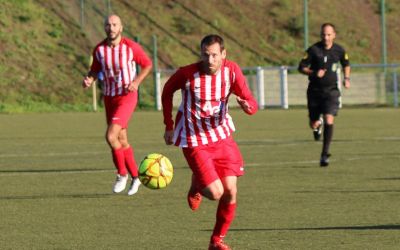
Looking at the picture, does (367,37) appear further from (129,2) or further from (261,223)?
(261,223)

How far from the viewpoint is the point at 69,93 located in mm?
46375

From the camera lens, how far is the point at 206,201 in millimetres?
13438

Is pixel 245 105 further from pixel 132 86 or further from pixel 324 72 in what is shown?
pixel 324 72

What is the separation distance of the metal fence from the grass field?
2109cm

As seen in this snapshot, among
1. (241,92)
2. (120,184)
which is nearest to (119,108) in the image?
(120,184)

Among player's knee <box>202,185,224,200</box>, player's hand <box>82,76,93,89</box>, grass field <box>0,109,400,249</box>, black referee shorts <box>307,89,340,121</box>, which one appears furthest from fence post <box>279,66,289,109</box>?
player's knee <box>202,185,224,200</box>

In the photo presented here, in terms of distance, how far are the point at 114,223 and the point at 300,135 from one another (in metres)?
15.7

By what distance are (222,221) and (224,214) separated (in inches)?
2.8

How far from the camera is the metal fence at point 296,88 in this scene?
153 feet

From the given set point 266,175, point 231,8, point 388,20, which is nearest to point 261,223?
point 266,175

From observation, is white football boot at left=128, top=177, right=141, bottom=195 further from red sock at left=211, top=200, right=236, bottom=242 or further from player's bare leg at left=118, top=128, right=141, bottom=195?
red sock at left=211, top=200, right=236, bottom=242

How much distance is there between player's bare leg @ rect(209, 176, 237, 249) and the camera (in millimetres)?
9477

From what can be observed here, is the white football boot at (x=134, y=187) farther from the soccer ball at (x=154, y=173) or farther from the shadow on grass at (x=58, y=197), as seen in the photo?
the soccer ball at (x=154, y=173)

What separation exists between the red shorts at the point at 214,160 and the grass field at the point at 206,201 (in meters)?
0.56
